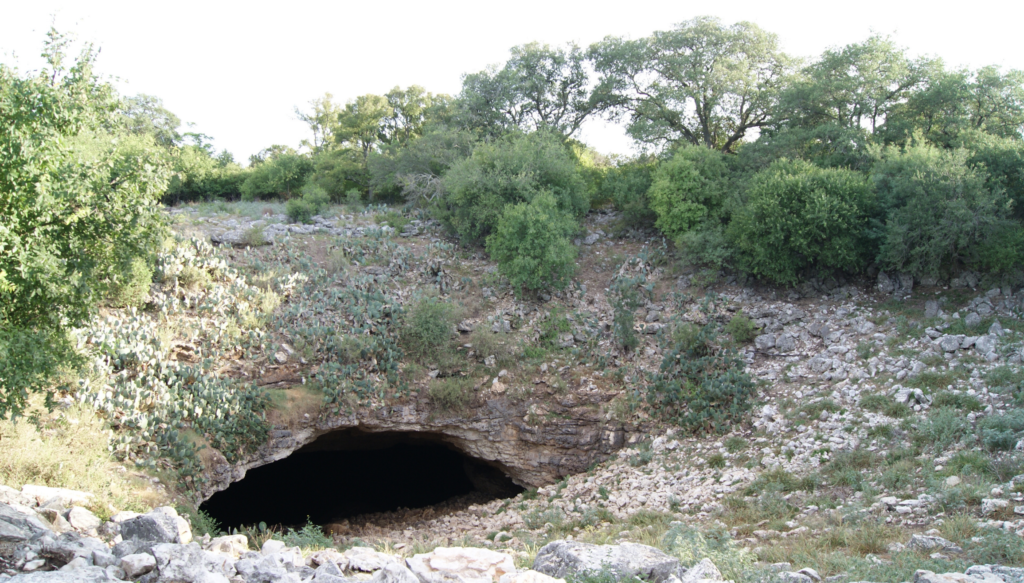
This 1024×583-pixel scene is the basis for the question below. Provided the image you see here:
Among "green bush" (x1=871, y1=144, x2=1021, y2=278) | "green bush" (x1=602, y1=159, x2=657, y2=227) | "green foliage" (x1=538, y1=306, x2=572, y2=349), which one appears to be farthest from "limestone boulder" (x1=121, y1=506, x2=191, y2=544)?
"green bush" (x1=602, y1=159, x2=657, y2=227)

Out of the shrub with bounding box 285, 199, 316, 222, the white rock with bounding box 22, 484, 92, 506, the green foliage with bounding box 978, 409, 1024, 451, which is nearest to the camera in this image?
the white rock with bounding box 22, 484, 92, 506

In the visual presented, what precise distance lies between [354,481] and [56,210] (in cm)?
1210

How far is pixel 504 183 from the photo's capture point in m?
19.0

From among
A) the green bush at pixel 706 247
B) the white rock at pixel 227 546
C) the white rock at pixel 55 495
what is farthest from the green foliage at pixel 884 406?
the white rock at pixel 55 495

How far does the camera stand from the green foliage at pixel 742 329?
15875 millimetres

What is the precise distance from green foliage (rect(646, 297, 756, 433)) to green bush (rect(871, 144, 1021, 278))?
4.97 metres

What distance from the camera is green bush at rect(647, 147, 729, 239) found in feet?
61.7

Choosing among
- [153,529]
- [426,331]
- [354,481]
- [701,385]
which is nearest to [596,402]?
[701,385]

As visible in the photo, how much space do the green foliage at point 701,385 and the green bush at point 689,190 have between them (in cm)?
409

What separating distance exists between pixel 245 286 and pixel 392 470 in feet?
24.1

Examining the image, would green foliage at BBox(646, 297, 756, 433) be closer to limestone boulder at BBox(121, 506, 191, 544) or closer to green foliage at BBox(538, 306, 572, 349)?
green foliage at BBox(538, 306, 572, 349)

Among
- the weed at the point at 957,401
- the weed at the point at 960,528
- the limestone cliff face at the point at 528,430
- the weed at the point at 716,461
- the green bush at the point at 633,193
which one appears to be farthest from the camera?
the green bush at the point at 633,193

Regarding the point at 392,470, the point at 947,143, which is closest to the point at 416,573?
the point at 392,470

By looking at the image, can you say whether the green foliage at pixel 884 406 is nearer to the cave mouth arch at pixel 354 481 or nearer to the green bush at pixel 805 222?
the green bush at pixel 805 222
